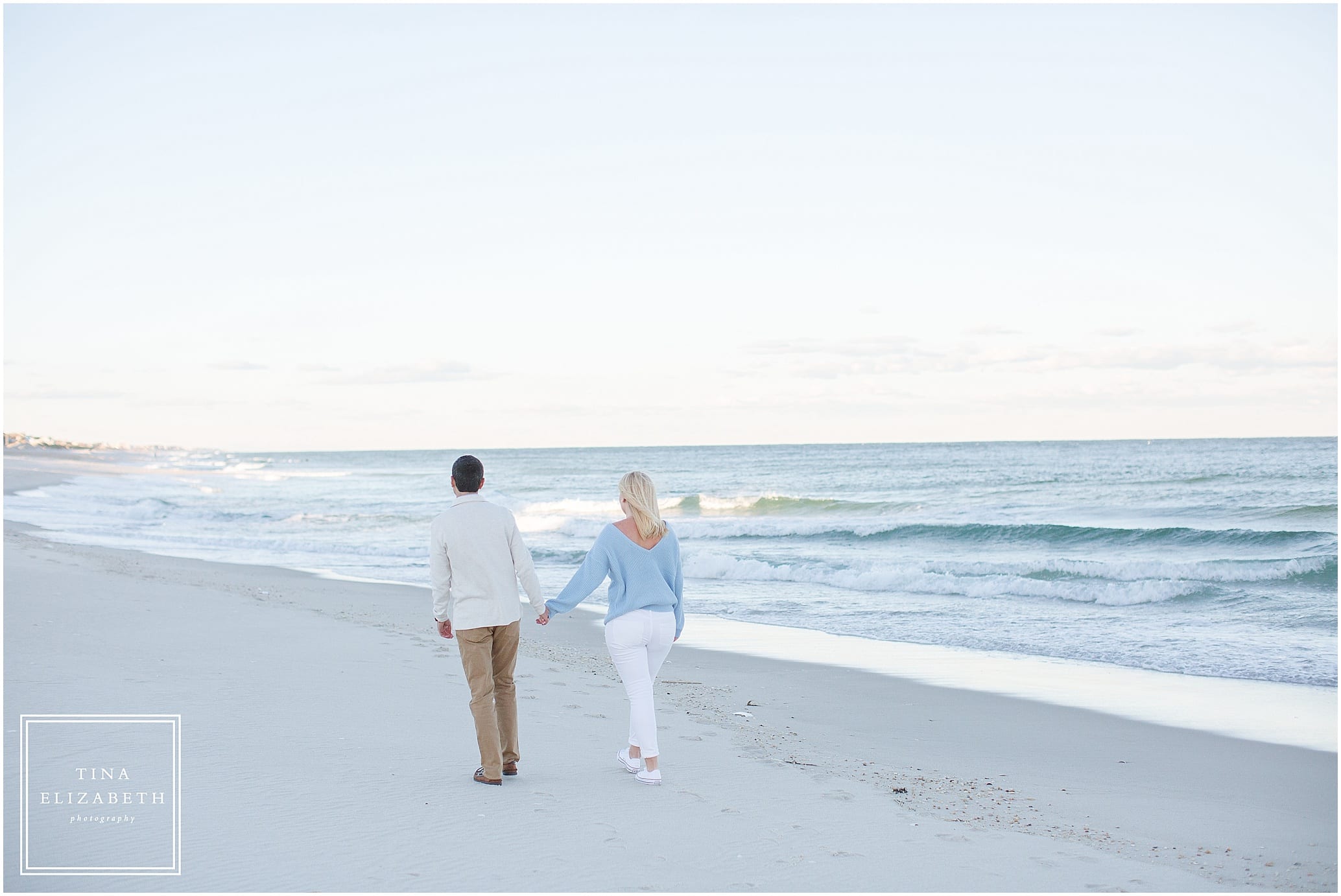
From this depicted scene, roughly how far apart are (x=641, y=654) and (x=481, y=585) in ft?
2.85

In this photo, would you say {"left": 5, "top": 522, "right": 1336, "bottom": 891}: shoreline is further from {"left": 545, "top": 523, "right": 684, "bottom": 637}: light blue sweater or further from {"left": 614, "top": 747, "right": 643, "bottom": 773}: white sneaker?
{"left": 545, "top": 523, "right": 684, "bottom": 637}: light blue sweater

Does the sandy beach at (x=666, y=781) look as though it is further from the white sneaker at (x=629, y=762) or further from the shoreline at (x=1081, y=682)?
the shoreline at (x=1081, y=682)

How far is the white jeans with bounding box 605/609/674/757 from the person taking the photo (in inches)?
183

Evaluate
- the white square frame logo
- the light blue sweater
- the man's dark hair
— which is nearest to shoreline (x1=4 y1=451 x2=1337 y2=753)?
the light blue sweater

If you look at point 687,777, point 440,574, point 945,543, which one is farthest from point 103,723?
point 945,543

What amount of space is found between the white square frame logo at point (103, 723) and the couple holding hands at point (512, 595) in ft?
4.44

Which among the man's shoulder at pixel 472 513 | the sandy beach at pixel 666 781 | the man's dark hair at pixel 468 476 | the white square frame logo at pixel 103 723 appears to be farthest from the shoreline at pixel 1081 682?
the white square frame logo at pixel 103 723

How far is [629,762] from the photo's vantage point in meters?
4.86

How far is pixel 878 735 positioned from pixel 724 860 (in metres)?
2.89

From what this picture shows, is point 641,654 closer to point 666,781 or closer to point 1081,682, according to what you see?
point 666,781

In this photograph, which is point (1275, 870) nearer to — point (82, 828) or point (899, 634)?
point (82, 828)

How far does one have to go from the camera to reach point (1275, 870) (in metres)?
4.08

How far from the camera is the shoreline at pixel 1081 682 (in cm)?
677

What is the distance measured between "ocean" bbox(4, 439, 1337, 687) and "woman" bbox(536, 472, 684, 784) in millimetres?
6084
